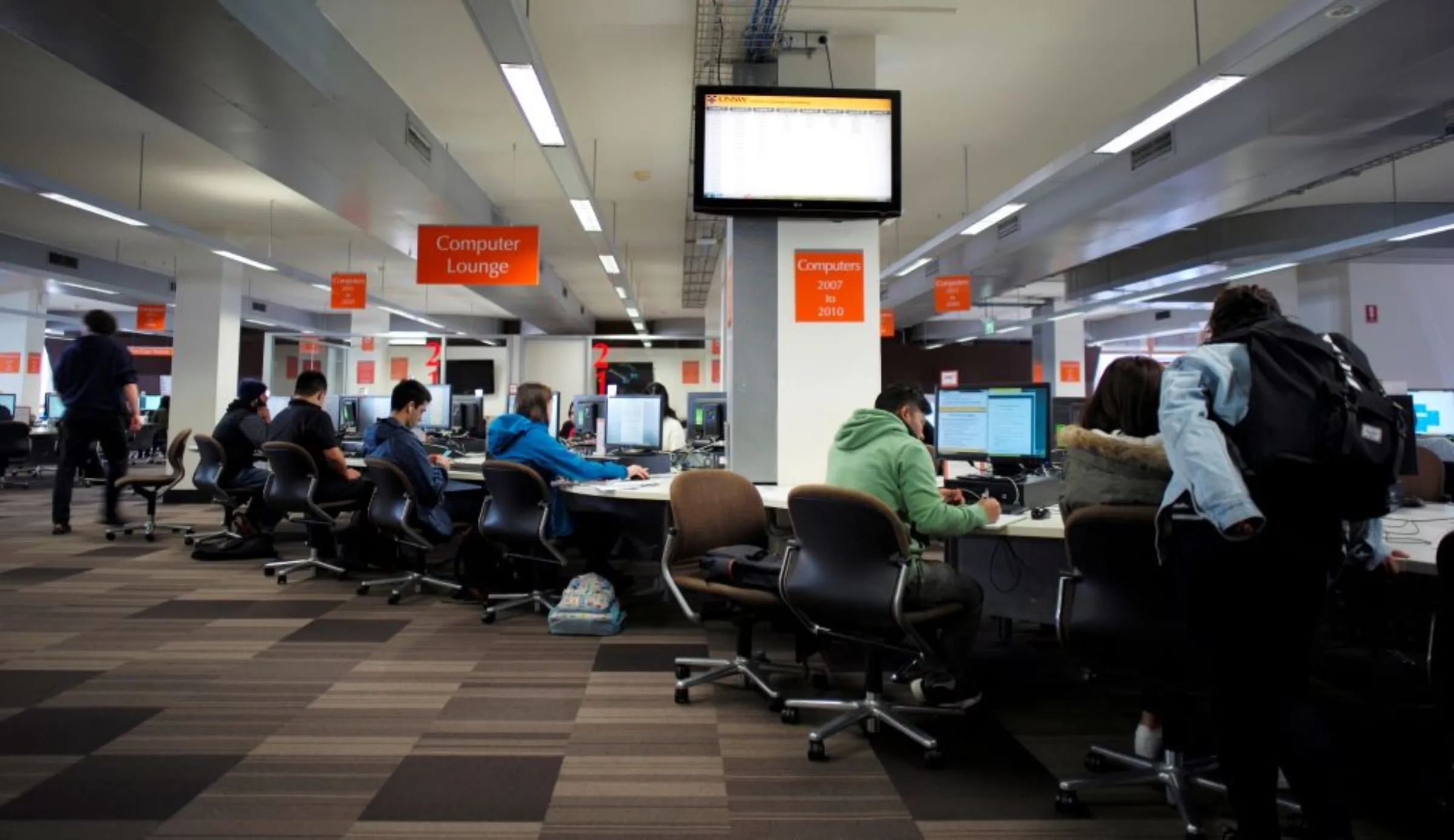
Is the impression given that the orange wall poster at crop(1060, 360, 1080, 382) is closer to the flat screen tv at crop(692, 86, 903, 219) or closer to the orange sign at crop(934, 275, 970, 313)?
the orange sign at crop(934, 275, 970, 313)

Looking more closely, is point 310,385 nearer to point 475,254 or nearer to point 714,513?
point 475,254

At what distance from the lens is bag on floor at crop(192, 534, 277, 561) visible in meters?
5.63

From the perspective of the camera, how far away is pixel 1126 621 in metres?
1.99

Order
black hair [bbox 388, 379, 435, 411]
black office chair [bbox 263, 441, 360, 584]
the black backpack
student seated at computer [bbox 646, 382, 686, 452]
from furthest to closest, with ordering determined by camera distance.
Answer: student seated at computer [bbox 646, 382, 686, 452] → black office chair [bbox 263, 441, 360, 584] → black hair [bbox 388, 379, 435, 411] → the black backpack

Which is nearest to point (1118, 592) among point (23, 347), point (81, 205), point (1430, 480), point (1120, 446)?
point (1120, 446)

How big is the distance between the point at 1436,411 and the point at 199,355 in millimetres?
12434

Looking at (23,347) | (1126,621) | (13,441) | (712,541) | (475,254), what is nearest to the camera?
(1126,621)

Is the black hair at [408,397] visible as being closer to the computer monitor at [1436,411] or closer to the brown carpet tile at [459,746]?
the brown carpet tile at [459,746]

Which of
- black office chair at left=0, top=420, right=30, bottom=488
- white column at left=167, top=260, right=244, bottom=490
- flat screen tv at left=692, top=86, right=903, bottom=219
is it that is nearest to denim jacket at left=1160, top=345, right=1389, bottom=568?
flat screen tv at left=692, top=86, right=903, bottom=219

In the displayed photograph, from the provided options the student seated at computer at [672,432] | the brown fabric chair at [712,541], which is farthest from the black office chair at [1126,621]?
the student seated at computer at [672,432]

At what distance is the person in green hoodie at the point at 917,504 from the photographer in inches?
94.0

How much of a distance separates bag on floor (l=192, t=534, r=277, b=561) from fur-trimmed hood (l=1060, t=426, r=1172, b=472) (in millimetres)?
5863

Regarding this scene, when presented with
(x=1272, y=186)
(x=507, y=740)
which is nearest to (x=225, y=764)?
(x=507, y=740)

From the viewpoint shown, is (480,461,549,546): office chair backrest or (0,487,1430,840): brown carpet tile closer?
(0,487,1430,840): brown carpet tile
